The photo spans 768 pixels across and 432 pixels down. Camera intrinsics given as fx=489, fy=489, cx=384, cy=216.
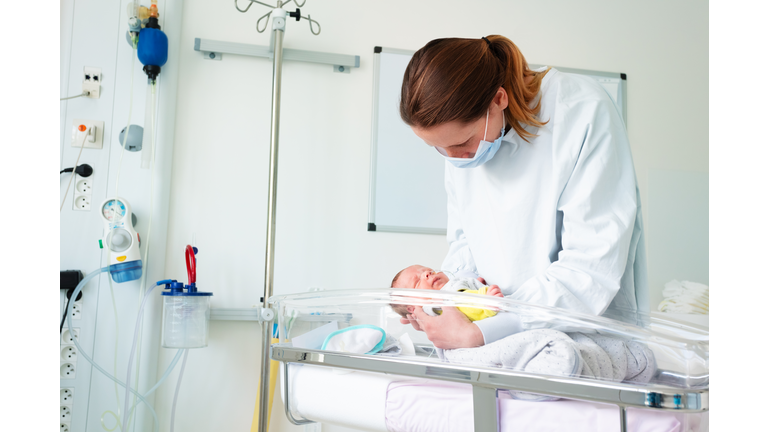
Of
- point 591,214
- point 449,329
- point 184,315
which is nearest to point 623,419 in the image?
point 449,329

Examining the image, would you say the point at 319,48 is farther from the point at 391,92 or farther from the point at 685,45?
the point at 685,45

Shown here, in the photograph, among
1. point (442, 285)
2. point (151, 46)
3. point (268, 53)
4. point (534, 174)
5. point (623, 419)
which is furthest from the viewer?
point (268, 53)

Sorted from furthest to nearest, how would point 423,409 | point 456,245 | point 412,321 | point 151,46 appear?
point 151,46 → point 456,245 → point 412,321 → point 423,409

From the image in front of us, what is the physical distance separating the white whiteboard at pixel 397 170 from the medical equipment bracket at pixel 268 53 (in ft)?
0.52

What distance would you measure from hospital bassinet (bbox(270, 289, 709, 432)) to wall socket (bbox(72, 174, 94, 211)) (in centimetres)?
161

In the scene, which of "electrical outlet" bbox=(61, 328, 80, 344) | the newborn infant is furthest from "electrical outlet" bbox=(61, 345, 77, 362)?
the newborn infant

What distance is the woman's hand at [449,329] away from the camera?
91cm

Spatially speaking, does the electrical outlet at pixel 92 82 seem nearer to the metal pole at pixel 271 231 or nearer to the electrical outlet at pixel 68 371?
the metal pole at pixel 271 231

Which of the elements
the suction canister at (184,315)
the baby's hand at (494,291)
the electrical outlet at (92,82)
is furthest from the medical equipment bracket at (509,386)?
the electrical outlet at (92,82)

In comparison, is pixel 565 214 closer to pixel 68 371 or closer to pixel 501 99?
pixel 501 99

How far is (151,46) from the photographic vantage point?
2201 millimetres

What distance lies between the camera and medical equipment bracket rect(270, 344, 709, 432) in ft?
2.32

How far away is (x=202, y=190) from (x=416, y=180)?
1.07 meters

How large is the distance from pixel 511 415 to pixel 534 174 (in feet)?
1.92
